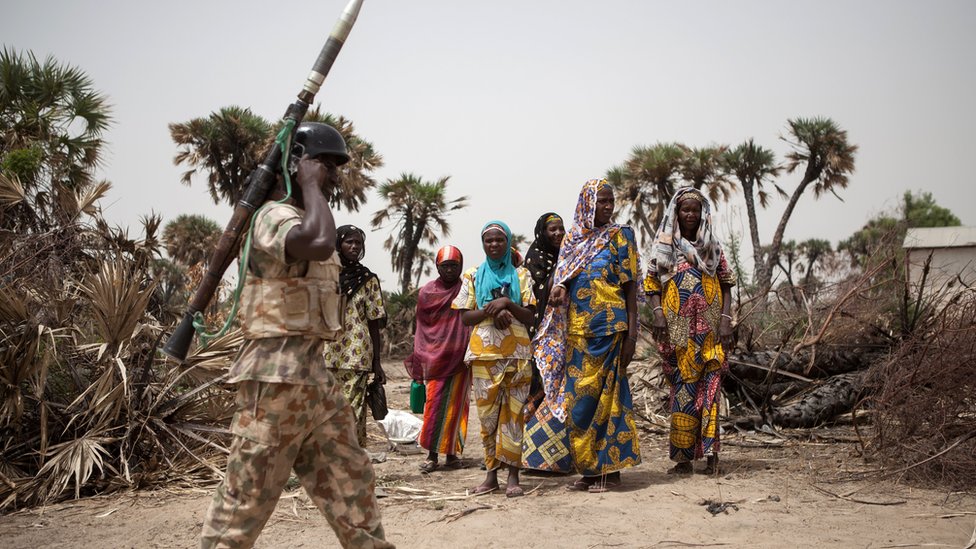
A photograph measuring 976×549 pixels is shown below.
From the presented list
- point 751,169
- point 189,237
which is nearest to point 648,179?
point 751,169

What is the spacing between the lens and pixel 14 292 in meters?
5.21

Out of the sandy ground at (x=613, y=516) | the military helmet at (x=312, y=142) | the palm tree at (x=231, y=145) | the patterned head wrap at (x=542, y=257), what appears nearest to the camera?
the military helmet at (x=312, y=142)

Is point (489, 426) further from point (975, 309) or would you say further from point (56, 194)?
point (56, 194)

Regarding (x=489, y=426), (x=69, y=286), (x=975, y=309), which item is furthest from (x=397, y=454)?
(x=975, y=309)

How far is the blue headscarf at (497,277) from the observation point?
208 inches

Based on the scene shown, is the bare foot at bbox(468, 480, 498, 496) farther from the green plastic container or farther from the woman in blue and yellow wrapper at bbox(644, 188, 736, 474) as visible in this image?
the green plastic container

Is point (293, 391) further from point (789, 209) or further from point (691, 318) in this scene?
point (789, 209)

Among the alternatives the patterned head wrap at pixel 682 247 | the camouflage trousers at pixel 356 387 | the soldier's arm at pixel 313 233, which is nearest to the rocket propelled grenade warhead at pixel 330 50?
the soldier's arm at pixel 313 233

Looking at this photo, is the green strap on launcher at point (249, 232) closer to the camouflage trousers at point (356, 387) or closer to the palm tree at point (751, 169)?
the camouflage trousers at point (356, 387)

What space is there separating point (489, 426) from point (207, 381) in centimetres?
208

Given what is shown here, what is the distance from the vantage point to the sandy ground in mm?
3949

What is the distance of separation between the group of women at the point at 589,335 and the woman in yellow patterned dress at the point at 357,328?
38.2 inches

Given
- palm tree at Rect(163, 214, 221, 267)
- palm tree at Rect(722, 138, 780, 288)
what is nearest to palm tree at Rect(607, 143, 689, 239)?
palm tree at Rect(722, 138, 780, 288)

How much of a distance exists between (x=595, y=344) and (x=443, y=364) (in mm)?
1548
